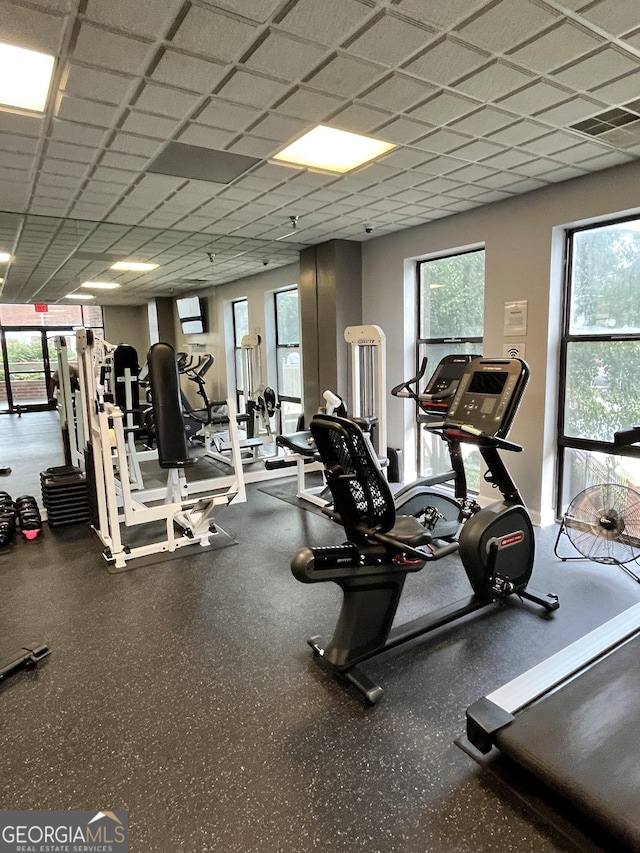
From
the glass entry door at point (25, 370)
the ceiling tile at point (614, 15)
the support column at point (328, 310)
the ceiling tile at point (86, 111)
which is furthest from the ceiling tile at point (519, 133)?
the glass entry door at point (25, 370)

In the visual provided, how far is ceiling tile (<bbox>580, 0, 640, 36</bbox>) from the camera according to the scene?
1.80 meters

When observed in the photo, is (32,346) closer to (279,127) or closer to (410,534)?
(279,127)

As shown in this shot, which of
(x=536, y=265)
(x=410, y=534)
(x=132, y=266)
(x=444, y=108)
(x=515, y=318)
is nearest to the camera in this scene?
(x=410, y=534)

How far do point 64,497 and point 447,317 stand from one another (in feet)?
13.2

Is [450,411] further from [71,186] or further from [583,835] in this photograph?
[71,186]

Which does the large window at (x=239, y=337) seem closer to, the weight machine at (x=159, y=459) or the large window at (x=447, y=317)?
the weight machine at (x=159, y=459)

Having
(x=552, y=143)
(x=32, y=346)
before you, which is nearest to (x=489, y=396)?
(x=552, y=143)

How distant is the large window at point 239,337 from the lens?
5.46 meters

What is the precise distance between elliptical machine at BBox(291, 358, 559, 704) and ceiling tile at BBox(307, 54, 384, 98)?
148cm

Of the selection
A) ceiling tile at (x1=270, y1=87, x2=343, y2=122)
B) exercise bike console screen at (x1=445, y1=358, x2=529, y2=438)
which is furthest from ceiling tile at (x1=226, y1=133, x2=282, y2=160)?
exercise bike console screen at (x1=445, y1=358, x2=529, y2=438)

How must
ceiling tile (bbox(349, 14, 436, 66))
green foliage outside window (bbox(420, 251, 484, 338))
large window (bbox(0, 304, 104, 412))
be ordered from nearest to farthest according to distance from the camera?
1. ceiling tile (bbox(349, 14, 436, 66))
2. large window (bbox(0, 304, 104, 412))
3. green foliage outside window (bbox(420, 251, 484, 338))

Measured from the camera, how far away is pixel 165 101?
2367mm

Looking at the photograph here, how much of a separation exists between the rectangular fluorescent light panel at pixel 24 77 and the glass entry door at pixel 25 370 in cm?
246

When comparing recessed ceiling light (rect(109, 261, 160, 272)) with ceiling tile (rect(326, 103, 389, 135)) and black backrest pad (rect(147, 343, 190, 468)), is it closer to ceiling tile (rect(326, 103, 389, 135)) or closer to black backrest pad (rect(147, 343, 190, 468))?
black backrest pad (rect(147, 343, 190, 468))
